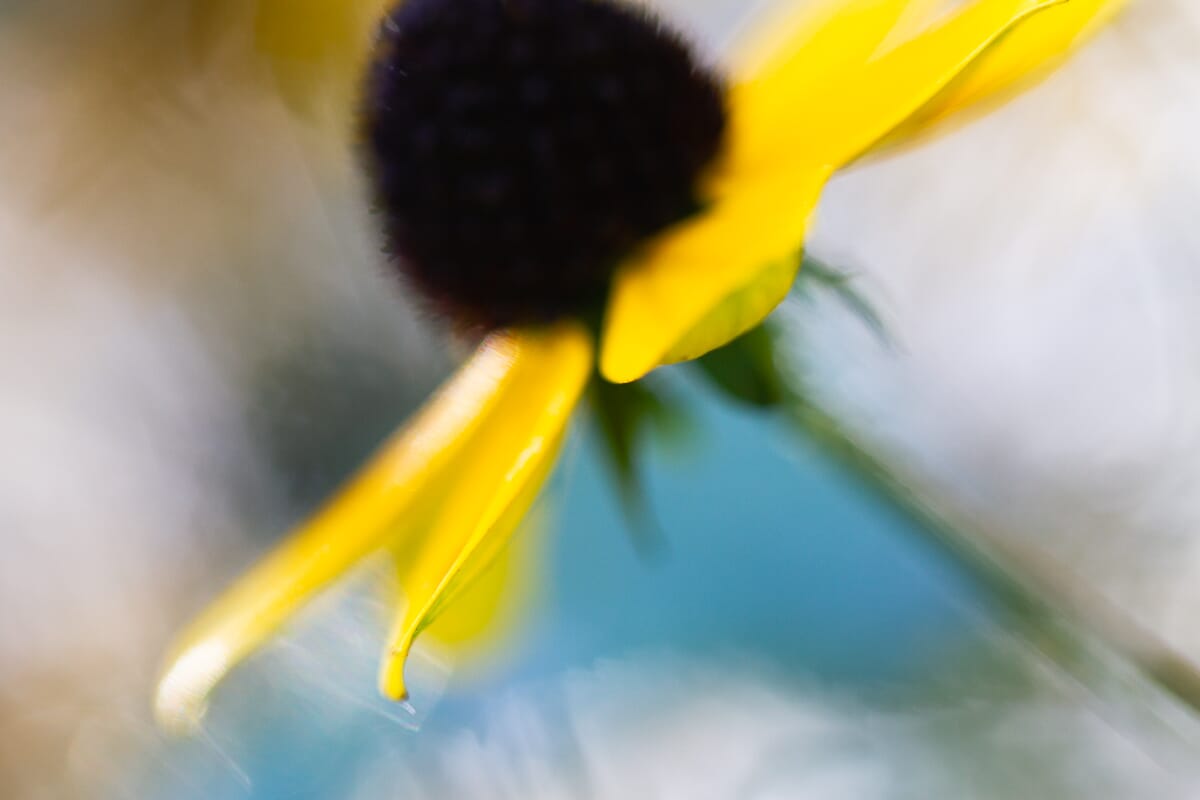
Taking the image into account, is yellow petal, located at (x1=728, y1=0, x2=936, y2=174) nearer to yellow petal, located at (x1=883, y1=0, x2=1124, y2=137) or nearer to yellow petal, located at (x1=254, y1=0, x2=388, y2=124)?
yellow petal, located at (x1=883, y1=0, x2=1124, y2=137)

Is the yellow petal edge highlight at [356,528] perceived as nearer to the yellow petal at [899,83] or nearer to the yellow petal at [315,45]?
the yellow petal at [899,83]

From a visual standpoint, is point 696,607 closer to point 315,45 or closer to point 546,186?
point 546,186

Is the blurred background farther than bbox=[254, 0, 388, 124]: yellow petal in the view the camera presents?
No

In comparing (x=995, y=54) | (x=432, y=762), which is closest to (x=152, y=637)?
(x=432, y=762)

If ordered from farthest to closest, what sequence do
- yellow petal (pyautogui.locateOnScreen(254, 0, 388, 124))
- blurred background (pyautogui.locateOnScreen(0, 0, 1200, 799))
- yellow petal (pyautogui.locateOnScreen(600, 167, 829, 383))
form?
1. yellow petal (pyautogui.locateOnScreen(254, 0, 388, 124))
2. blurred background (pyautogui.locateOnScreen(0, 0, 1200, 799))
3. yellow petal (pyautogui.locateOnScreen(600, 167, 829, 383))

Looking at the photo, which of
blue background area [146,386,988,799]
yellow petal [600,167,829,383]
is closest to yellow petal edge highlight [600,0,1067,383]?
yellow petal [600,167,829,383]

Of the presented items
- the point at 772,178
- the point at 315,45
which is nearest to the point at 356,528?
the point at 772,178

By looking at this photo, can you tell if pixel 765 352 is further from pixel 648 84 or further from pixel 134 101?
pixel 134 101

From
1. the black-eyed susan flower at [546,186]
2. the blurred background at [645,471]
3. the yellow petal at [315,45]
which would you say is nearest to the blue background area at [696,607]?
the blurred background at [645,471]
